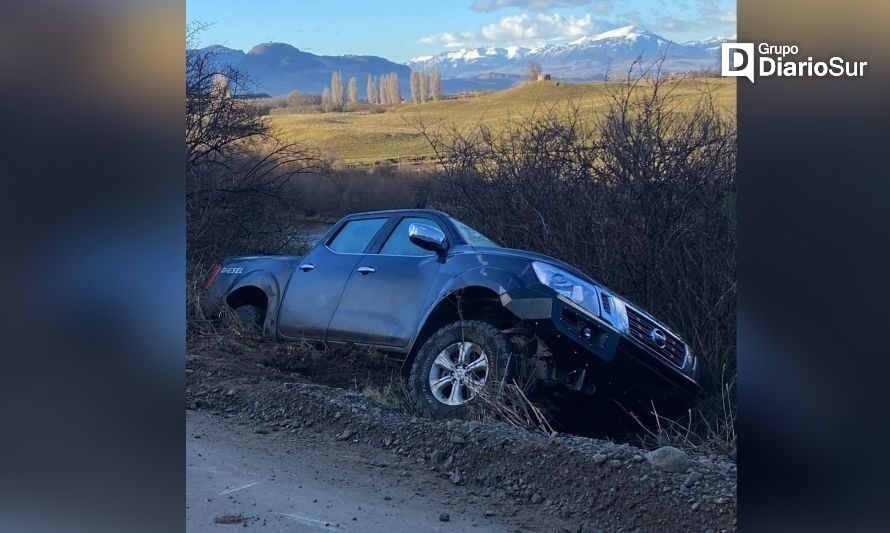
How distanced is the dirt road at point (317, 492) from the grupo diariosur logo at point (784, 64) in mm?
2369

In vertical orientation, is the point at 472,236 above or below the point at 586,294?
above

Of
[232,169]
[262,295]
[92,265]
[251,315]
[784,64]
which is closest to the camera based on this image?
[784,64]

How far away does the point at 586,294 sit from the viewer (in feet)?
15.9

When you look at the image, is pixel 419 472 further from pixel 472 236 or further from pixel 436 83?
pixel 436 83

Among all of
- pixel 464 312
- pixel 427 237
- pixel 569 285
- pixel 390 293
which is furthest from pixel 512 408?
pixel 427 237

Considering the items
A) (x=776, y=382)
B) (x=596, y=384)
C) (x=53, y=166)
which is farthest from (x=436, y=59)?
(x=776, y=382)

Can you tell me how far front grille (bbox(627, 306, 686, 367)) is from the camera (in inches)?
188

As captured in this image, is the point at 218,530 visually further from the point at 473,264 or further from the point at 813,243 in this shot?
the point at 813,243

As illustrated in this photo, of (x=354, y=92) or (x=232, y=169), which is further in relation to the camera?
(x=232, y=169)

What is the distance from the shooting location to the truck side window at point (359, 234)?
5297mm

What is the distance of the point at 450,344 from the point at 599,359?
887mm

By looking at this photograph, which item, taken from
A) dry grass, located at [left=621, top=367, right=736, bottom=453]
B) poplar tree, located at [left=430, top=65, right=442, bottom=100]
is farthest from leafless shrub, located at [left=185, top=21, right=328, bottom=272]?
dry grass, located at [left=621, top=367, right=736, bottom=453]

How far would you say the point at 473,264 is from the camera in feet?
16.8

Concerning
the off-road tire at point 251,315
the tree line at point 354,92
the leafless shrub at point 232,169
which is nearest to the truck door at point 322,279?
the off-road tire at point 251,315
